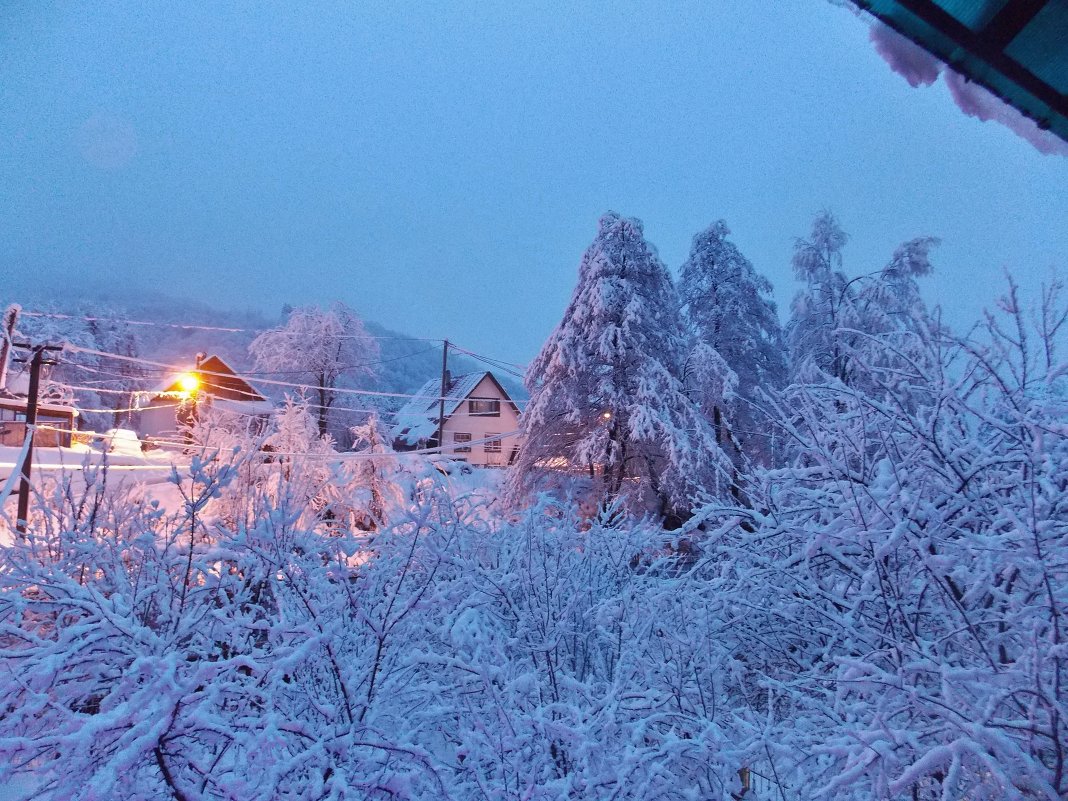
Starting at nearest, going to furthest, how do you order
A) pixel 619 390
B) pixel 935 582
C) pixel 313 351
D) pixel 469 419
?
pixel 935 582 < pixel 619 390 < pixel 313 351 < pixel 469 419

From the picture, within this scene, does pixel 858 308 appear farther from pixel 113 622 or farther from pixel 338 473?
pixel 113 622

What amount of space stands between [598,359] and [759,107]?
14074cm

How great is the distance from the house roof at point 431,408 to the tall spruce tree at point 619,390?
18622mm

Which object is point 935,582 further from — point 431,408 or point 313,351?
point 431,408

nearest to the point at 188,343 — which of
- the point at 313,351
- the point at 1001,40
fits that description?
the point at 313,351

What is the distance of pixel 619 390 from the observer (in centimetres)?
1266

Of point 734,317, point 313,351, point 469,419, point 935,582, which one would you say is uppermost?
point 313,351

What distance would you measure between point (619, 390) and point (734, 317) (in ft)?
20.2

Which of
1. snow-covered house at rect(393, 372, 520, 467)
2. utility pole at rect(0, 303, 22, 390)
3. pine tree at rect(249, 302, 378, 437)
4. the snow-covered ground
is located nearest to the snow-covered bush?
the snow-covered ground

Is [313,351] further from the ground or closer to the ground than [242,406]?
further from the ground

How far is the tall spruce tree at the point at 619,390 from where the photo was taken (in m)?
12.0

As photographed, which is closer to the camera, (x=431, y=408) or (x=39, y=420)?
(x=39, y=420)

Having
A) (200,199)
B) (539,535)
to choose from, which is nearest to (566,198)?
(200,199)

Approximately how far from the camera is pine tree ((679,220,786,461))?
52.5 ft
